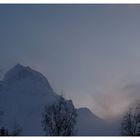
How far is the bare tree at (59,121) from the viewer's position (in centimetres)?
1800

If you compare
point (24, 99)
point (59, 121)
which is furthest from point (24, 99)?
point (59, 121)

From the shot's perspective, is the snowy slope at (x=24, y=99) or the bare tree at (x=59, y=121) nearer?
the bare tree at (x=59, y=121)

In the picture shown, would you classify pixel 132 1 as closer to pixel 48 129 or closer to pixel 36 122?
pixel 48 129

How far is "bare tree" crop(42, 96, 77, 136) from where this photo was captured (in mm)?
18000

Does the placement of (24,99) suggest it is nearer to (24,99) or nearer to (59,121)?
(24,99)

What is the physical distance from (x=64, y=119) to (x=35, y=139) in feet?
39.7

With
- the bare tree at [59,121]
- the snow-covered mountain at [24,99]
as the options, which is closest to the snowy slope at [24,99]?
the snow-covered mountain at [24,99]

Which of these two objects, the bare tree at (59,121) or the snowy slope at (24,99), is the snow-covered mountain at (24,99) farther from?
the bare tree at (59,121)

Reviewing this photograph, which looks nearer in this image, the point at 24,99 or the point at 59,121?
the point at 59,121

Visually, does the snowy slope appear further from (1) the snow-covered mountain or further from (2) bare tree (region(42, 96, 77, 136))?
(2) bare tree (region(42, 96, 77, 136))

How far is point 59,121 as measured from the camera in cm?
1858

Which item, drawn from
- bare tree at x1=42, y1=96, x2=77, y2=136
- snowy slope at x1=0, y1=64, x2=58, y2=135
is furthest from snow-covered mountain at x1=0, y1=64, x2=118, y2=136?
bare tree at x1=42, y1=96, x2=77, y2=136

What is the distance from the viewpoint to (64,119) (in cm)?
1914

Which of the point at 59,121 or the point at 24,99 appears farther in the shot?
the point at 24,99
